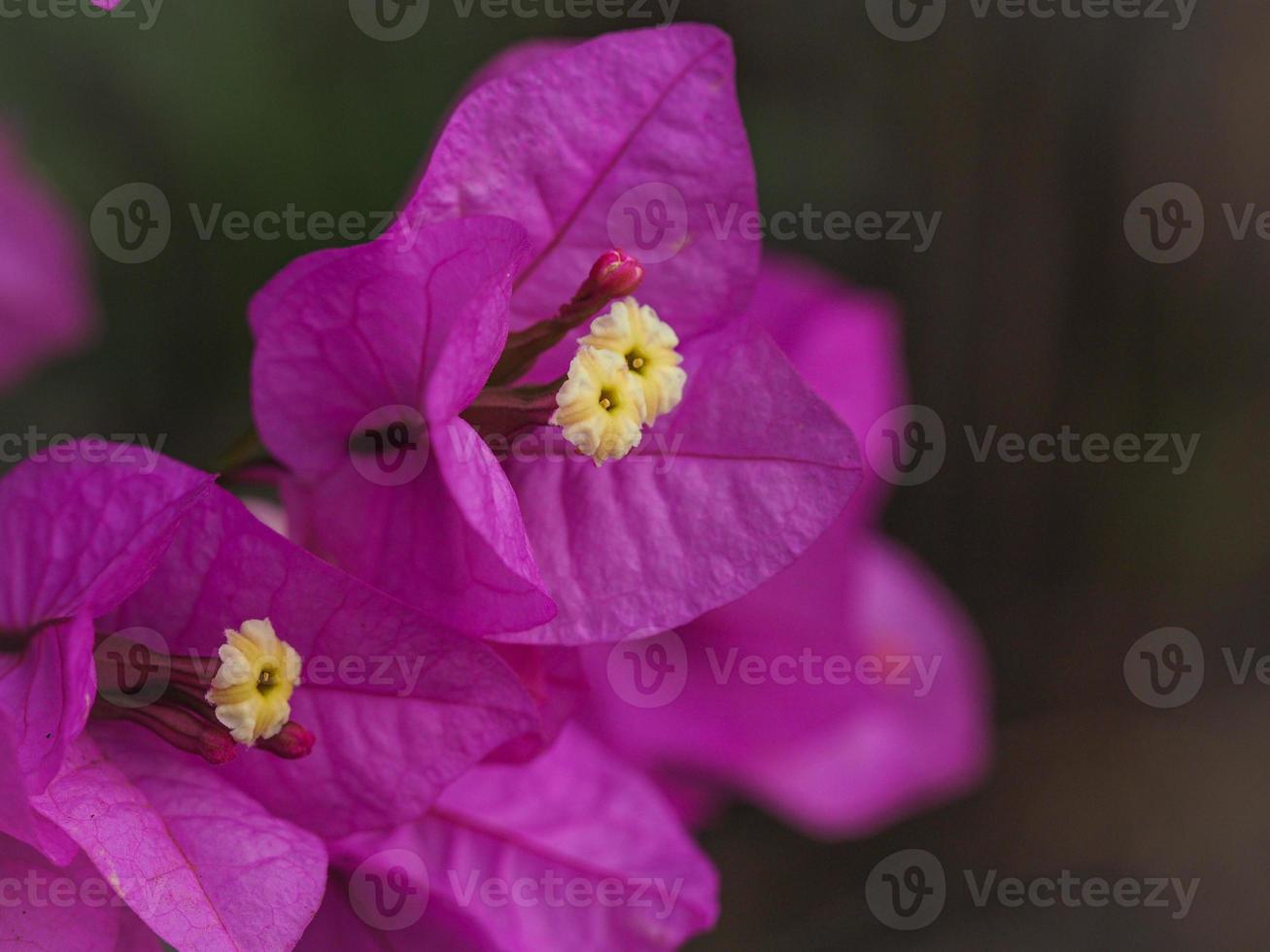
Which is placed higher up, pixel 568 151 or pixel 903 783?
pixel 568 151

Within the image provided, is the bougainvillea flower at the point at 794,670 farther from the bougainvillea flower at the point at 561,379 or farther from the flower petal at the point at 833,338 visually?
the bougainvillea flower at the point at 561,379

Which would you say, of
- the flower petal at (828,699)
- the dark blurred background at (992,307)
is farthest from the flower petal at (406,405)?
the dark blurred background at (992,307)

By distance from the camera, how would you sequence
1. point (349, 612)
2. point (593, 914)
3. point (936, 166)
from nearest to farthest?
point (349, 612), point (593, 914), point (936, 166)

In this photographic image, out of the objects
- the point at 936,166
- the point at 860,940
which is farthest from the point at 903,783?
the point at 936,166

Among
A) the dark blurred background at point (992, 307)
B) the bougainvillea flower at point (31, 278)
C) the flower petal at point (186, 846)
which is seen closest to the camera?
the flower petal at point (186, 846)

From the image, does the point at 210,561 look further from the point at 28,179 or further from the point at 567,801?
the point at 28,179
